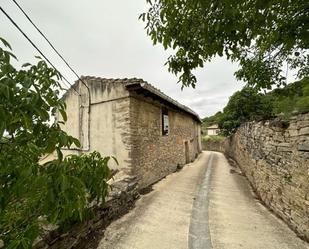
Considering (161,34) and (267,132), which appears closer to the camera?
(161,34)

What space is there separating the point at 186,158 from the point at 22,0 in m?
12.1

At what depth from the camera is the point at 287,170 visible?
14.2ft

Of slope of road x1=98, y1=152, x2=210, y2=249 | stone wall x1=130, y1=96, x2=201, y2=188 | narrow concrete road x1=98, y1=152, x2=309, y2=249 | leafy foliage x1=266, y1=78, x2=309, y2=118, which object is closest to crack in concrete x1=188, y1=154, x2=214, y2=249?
narrow concrete road x1=98, y1=152, x2=309, y2=249

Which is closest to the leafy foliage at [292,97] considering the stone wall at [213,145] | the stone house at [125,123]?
the stone house at [125,123]

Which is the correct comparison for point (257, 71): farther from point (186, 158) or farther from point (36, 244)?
point (186, 158)

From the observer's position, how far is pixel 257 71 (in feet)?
13.7

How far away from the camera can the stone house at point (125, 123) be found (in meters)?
6.71

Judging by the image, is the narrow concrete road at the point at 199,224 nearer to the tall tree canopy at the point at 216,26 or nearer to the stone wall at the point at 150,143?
the stone wall at the point at 150,143

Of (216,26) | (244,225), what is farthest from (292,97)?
(244,225)

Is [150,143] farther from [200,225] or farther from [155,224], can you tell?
[200,225]

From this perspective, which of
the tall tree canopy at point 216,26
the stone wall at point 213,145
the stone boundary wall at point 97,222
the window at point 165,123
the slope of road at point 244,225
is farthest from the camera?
the stone wall at point 213,145

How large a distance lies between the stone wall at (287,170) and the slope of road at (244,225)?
0.83ft

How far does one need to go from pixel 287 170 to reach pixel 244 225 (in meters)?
1.53

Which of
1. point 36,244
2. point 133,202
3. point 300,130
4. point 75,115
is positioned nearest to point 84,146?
point 75,115
